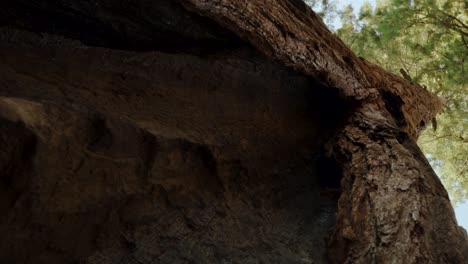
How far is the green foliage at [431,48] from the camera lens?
7.50m

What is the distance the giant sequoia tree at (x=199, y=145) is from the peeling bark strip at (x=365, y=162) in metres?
0.01

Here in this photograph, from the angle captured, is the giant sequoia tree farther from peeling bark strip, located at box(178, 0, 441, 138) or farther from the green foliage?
the green foliage

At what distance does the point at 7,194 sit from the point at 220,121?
1986 millimetres

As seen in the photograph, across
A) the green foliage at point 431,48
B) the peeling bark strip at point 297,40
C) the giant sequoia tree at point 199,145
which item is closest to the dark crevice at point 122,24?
the giant sequoia tree at point 199,145

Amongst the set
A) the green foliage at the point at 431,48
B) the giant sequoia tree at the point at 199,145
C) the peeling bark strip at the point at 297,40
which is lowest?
the giant sequoia tree at the point at 199,145

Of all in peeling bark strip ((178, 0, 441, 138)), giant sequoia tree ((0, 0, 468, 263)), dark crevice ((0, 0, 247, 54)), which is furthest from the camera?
peeling bark strip ((178, 0, 441, 138))

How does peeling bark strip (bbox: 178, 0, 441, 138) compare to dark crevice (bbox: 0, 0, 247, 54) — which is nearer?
dark crevice (bbox: 0, 0, 247, 54)

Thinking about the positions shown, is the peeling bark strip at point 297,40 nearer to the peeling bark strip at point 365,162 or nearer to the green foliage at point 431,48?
the peeling bark strip at point 365,162

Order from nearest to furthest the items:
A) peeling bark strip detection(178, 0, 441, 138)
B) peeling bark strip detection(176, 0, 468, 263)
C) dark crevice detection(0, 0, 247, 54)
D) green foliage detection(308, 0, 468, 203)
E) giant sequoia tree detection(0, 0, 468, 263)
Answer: giant sequoia tree detection(0, 0, 468, 263)
peeling bark strip detection(176, 0, 468, 263)
dark crevice detection(0, 0, 247, 54)
peeling bark strip detection(178, 0, 441, 138)
green foliage detection(308, 0, 468, 203)

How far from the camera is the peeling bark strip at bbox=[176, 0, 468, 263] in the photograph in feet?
9.96

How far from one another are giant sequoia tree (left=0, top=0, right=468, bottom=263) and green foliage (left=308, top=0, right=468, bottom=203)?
356cm

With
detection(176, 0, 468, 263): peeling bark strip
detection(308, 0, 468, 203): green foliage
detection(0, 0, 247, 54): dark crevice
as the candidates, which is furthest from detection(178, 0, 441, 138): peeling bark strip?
detection(308, 0, 468, 203): green foliage

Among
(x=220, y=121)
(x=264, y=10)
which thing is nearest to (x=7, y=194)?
(x=220, y=121)

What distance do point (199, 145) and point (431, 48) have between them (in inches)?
233
